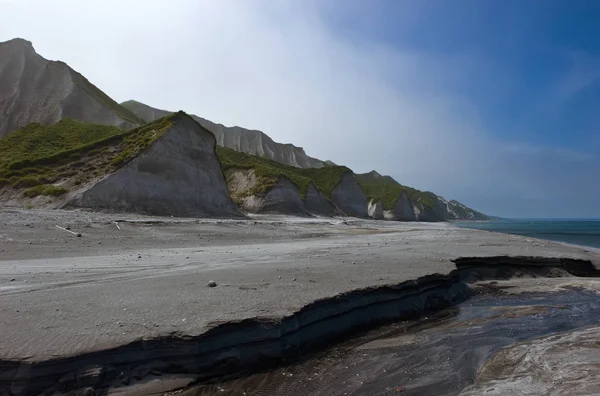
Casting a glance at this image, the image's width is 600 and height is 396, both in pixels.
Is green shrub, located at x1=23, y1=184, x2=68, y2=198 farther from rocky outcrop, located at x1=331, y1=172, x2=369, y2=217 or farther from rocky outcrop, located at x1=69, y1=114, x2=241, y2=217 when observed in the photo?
rocky outcrop, located at x1=331, y1=172, x2=369, y2=217

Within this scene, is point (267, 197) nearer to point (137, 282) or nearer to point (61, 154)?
point (61, 154)

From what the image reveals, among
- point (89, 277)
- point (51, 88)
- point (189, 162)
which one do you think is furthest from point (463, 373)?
point (51, 88)

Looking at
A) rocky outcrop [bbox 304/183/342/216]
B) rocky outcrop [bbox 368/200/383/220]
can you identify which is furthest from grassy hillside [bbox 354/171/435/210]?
rocky outcrop [bbox 304/183/342/216]

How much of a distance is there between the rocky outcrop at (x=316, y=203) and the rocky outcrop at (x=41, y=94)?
29.8 m

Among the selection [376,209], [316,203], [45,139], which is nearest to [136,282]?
[45,139]

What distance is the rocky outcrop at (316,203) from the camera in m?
58.3

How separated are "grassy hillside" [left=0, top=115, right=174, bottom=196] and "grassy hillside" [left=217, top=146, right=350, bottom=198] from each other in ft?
60.4

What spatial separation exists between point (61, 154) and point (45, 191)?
698 centimetres

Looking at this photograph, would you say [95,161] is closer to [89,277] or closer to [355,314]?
[89,277]

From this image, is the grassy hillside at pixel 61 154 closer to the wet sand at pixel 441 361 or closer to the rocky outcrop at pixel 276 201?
the rocky outcrop at pixel 276 201

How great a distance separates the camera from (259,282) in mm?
8078

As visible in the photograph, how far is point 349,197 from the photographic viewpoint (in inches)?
3081

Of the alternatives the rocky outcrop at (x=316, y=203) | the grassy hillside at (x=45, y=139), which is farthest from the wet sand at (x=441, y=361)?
the rocky outcrop at (x=316, y=203)

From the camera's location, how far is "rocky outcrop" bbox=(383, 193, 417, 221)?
97.2 metres
